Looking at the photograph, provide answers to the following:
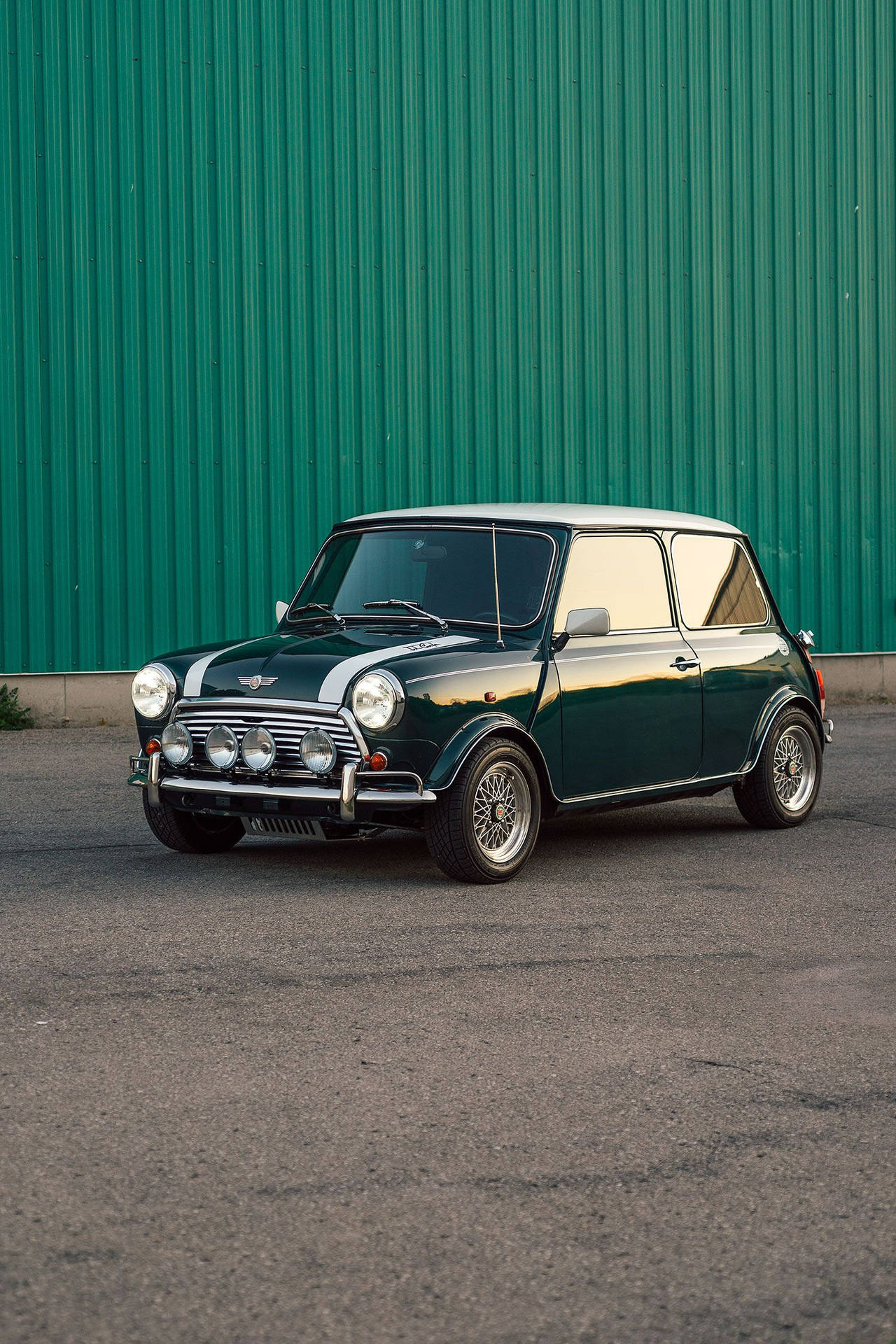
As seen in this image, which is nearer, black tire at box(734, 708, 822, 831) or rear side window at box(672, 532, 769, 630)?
rear side window at box(672, 532, 769, 630)

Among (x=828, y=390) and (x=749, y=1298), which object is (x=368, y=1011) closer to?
(x=749, y=1298)

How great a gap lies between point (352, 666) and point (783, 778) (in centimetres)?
317

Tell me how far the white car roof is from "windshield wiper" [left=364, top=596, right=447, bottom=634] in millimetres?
524

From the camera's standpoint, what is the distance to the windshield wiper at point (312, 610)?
8.32 m

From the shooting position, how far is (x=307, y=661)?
7.36 meters

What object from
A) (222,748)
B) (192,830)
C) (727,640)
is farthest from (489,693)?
(727,640)

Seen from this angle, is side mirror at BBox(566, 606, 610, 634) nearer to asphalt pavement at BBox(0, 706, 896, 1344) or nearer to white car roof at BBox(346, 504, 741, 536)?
white car roof at BBox(346, 504, 741, 536)

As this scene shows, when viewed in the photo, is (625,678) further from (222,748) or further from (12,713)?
(12,713)

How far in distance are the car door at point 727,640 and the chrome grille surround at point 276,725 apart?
2366 millimetres

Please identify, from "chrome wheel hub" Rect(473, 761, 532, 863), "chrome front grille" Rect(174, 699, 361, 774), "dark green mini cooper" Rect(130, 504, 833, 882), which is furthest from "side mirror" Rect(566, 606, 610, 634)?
"chrome front grille" Rect(174, 699, 361, 774)

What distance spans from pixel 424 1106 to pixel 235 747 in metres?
3.31

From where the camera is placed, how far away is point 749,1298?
123 inches

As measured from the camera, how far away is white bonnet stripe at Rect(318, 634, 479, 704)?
711cm

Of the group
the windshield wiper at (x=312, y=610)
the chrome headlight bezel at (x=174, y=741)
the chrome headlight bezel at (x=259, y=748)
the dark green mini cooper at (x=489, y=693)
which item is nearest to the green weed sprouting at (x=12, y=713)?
the dark green mini cooper at (x=489, y=693)
